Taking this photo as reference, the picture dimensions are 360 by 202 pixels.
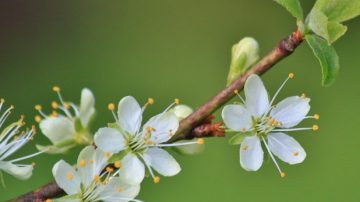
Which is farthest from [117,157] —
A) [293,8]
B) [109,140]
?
[293,8]

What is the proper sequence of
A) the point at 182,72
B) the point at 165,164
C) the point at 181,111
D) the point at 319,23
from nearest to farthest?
1. the point at 319,23
2. the point at 165,164
3. the point at 181,111
4. the point at 182,72

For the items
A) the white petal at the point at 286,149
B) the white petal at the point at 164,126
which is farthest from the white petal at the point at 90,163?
the white petal at the point at 286,149

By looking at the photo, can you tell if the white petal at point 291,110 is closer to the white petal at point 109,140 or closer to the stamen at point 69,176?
the white petal at point 109,140

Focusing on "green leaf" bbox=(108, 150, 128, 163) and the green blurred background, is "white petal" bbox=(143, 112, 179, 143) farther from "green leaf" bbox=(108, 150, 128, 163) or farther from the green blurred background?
the green blurred background

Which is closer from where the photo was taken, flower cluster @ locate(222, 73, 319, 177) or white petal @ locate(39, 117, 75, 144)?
flower cluster @ locate(222, 73, 319, 177)

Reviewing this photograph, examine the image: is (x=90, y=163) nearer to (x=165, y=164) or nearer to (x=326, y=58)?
(x=165, y=164)

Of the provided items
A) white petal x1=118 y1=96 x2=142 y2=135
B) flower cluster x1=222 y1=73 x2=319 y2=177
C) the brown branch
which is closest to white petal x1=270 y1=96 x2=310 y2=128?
flower cluster x1=222 y1=73 x2=319 y2=177
